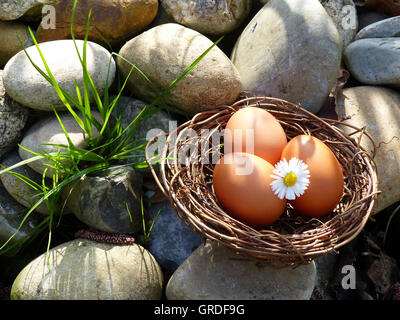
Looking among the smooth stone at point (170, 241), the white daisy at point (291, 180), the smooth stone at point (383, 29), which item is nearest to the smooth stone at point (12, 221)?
the smooth stone at point (170, 241)

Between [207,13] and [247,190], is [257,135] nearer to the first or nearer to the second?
[247,190]

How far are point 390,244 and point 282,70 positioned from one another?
110 centimetres

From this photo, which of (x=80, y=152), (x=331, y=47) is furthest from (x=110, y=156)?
(x=331, y=47)

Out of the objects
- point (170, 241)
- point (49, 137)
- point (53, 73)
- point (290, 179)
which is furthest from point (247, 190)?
point (53, 73)

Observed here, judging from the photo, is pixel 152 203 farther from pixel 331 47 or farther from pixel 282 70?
pixel 331 47

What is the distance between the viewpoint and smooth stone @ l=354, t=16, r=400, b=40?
2467 millimetres

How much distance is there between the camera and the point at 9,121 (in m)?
2.08

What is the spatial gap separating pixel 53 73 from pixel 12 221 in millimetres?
746

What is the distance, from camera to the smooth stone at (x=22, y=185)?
6.82 feet

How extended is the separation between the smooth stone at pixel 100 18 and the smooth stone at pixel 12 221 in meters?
0.87

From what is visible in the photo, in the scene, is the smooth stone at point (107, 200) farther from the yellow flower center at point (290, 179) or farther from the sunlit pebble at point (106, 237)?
the yellow flower center at point (290, 179)

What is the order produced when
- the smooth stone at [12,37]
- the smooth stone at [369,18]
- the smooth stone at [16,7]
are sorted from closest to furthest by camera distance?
the smooth stone at [16,7], the smooth stone at [12,37], the smooth stone at [369,18]

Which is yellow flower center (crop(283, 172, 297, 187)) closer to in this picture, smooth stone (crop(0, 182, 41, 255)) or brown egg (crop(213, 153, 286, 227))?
brown egg (crop(213, 153, 286, 227))

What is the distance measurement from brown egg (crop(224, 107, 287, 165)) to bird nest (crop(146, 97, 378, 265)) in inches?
5.1
